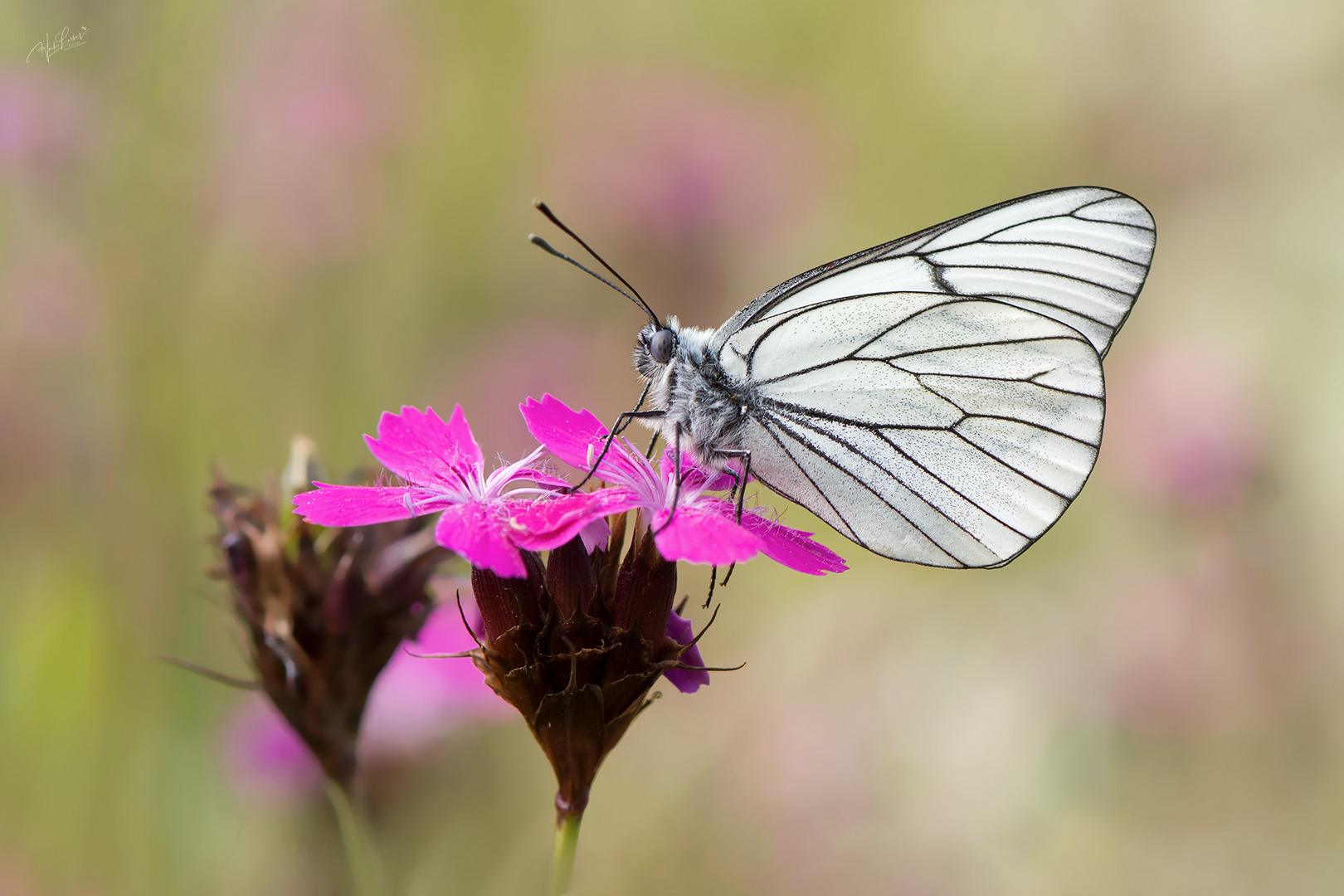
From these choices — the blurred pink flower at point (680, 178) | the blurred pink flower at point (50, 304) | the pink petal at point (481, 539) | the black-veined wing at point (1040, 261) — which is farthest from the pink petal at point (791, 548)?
the blurred pink flower at point (680, 178)

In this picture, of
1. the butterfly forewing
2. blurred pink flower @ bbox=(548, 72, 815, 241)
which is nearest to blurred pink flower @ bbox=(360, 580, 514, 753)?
the butterfly forewing

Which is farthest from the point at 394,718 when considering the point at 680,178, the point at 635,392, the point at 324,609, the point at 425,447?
the point at 680,178

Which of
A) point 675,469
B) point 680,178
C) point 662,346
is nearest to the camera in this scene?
point 675,469

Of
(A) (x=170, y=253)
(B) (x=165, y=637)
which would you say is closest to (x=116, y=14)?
(A) (x=170, y=253)

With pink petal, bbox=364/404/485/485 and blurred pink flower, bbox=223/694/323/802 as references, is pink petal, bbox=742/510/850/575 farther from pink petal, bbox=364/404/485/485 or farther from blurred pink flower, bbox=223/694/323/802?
blurred pink flower, bbox=223/694/323/802

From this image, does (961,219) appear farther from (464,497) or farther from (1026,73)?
(1026,73)

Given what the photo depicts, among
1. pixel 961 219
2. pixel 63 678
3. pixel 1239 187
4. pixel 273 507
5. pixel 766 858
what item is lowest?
pixel 766 858

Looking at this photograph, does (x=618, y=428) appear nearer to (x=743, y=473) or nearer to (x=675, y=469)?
(x=675, y=469)

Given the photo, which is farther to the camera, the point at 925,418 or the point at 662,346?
the point at 925,418
